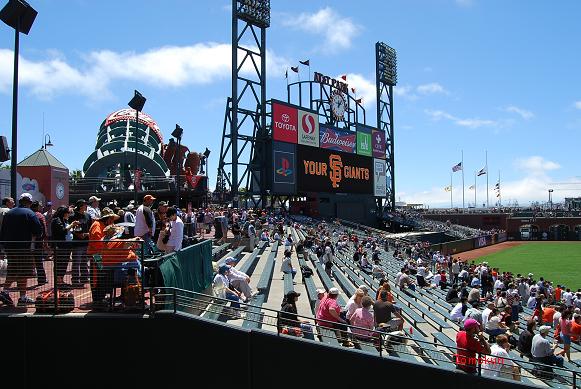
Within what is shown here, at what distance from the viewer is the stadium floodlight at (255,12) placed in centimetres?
3841

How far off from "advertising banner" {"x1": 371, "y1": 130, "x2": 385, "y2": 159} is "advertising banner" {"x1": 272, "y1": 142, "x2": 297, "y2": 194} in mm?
14685

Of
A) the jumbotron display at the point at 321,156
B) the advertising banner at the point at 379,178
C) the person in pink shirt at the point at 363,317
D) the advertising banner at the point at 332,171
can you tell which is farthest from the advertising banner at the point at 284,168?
the person in pink shirt at the point at 363,317

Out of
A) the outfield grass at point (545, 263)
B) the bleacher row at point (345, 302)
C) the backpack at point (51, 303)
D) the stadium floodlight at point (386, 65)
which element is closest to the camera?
the backpack at point (51, 303)

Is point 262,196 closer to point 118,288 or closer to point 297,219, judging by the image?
point 297,219

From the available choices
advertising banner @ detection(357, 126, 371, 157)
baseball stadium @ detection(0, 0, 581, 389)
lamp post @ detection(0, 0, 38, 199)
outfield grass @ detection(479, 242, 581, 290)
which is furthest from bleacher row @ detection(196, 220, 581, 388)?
advertising banner @ detection(357, 126, 371, 157)

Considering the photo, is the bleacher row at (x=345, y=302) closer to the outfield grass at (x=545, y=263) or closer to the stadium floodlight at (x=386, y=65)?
the outfield grass at (x=545, y=263)

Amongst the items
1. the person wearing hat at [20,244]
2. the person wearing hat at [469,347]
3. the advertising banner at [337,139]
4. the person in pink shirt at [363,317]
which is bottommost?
the person wearing hat at [469,347]

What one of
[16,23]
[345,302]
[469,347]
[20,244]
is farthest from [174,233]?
[345,302]

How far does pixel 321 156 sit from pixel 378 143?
1214cm

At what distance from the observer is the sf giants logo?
45375 mm

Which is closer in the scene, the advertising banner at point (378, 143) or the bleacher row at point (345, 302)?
the bleacher row at point (345, 302)

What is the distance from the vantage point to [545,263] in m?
39.2

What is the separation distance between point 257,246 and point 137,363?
50.8 feet

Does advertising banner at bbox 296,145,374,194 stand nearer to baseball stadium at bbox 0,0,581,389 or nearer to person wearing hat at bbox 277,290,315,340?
baseball stadium at bbox 0,0,581,389
